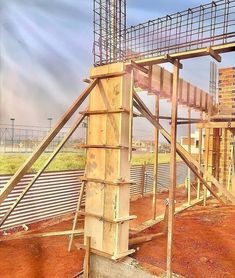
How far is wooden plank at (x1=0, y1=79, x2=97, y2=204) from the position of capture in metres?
4.70

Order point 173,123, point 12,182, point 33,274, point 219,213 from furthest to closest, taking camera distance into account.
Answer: point 219,213 → point 33,274 → point 173,123 → point 12,182

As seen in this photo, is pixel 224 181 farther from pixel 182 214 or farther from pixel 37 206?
pixel 37 206

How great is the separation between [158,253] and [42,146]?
Answer: 12.1 feet

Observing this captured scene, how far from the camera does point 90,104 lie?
625 centimetres

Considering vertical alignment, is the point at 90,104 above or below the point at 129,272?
above

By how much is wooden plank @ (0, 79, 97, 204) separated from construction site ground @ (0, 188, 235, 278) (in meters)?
2.45

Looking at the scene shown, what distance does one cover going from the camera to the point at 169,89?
366 inches

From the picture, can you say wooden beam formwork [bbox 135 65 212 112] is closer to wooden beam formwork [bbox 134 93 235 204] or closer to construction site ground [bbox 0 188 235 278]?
wooden beam formwork [bbox 134 93 235 204]

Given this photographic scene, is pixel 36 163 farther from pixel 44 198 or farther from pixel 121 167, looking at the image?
pixel 121 167

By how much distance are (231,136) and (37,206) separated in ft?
35.1

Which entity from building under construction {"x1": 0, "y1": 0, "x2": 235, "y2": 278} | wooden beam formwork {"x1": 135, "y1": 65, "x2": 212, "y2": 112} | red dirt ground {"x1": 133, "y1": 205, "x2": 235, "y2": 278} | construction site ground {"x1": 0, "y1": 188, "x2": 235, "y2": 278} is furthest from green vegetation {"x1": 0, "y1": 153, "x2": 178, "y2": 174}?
building under construction {"x1": 0, "y1": 0, "x2": 235, "y2": 278}

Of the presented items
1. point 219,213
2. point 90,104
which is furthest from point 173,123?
point 219,213

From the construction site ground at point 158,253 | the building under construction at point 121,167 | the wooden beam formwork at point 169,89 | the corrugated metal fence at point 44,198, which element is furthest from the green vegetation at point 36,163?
the building under construction at point 121,167

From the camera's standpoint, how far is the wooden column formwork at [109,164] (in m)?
5.76
